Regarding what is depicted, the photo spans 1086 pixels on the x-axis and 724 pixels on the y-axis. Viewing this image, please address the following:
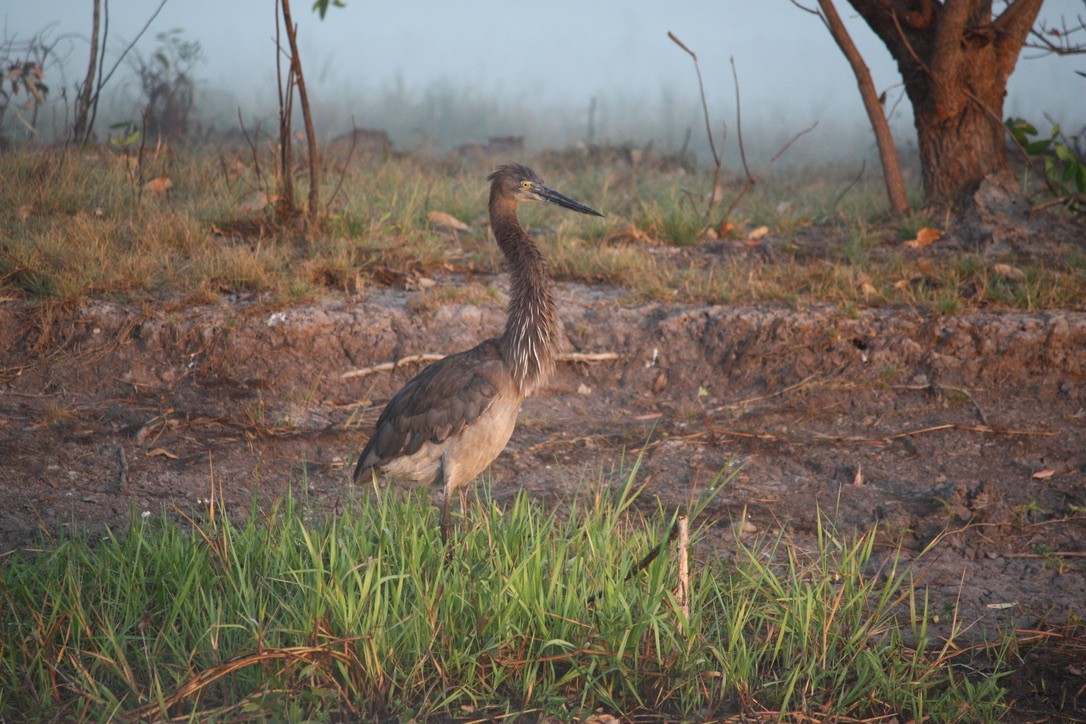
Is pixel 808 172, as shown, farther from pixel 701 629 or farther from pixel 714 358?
pixel 701 629

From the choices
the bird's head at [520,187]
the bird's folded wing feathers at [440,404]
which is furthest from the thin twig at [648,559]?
the bird's head at [520,187]

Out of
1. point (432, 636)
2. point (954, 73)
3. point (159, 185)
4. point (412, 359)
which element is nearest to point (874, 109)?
point (954, 73)

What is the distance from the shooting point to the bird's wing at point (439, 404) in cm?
439

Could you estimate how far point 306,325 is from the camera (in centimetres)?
605

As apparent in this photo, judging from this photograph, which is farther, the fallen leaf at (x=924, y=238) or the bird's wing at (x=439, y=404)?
the fallen leaf at (x=924, y=238)

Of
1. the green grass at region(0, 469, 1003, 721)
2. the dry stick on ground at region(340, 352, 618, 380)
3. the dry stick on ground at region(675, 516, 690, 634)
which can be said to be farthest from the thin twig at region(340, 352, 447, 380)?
the dry stick on ground at region(675, 516, 690, 634)

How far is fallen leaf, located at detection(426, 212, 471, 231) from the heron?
3.03 m

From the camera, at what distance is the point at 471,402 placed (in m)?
4.39

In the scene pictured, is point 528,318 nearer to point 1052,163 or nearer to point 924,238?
point 924,238

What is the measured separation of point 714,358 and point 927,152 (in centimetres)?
314

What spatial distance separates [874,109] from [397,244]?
381 centimetres

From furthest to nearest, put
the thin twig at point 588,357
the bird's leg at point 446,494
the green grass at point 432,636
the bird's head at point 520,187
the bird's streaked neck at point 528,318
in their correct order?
the thin twig at point 588,357 → the bird's head at point 520,187 → the bird's streaked neck at point 528,318 → the bird's leg at point 446,494 → the green grass at point 432,636

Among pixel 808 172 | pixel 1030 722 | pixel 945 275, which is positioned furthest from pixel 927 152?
pixel 1030 722

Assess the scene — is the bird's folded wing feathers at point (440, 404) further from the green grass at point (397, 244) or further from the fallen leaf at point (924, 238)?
the fallen leaf at point (924, 238)
